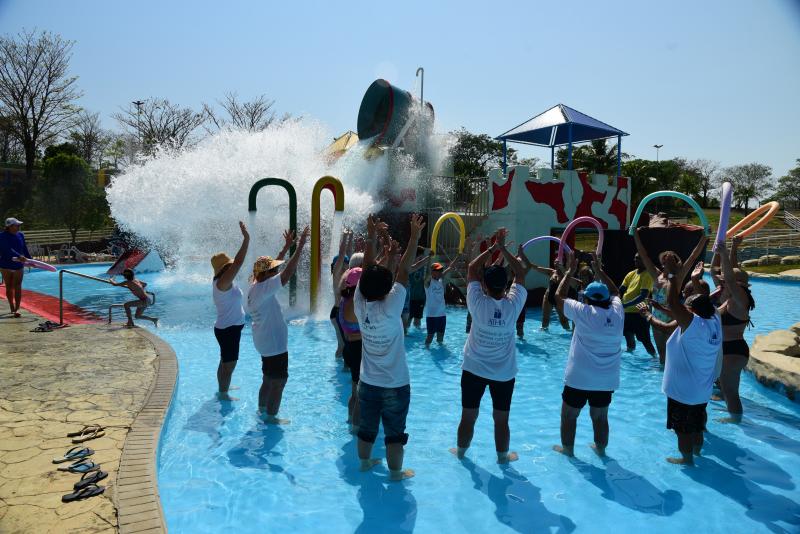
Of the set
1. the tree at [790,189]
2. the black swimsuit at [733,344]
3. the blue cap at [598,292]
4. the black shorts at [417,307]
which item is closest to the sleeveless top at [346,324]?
the blue cap at [598,292]

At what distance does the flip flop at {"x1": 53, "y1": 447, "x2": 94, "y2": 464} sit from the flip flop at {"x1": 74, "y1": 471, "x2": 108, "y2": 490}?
0.33 metres

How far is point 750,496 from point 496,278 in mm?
2709

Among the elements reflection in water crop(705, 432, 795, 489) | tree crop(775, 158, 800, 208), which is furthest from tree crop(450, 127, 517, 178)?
reflection in water crop(705, 432, 795, 489)

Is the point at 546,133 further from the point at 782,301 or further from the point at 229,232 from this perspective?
the point at 229,232

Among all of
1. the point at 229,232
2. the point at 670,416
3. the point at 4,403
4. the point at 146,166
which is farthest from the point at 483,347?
the point at 146,166

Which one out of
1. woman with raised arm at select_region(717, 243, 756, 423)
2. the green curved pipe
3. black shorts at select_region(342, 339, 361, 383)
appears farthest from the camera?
the green curved pipe

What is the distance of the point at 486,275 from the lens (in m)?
4.51

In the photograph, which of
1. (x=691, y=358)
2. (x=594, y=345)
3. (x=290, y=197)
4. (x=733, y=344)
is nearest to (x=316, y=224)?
(x=290, y=197)

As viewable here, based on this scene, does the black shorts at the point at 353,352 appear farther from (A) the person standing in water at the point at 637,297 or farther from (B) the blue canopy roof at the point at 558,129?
(B) the blue canopy roof at the point at 558,129

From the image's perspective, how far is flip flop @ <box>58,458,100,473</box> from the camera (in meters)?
4.15

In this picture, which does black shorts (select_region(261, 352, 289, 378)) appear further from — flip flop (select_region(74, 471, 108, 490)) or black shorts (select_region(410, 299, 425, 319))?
black shorts (select_region(410, 299, 425, 319))

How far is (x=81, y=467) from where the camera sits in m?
4.18

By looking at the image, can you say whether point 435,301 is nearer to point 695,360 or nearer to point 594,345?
point 594,345

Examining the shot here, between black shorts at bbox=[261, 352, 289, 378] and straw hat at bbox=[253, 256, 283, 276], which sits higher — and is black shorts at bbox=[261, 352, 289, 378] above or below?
below
